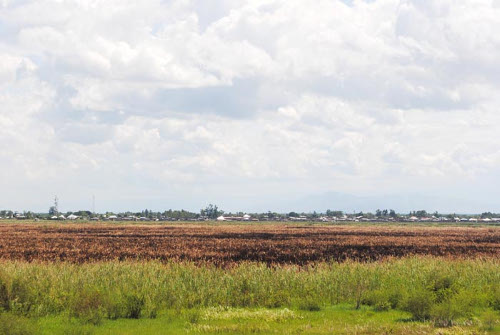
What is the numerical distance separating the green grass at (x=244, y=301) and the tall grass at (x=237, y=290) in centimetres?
4

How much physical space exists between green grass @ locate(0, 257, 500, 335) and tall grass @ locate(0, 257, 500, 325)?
4 cm

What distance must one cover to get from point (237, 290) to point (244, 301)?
148 centimetres

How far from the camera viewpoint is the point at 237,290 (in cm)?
2553

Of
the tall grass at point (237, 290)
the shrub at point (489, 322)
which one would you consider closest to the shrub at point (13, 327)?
the tall grass at point (237, 290)

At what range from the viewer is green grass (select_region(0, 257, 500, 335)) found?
18.9 meters

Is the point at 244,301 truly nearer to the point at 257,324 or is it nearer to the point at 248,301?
the point at 248,301

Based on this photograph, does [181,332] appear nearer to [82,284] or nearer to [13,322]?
[13,322]

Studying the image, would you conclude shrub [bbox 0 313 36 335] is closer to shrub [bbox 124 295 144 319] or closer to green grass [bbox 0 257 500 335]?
green grass [bbox 0 257 500 335]

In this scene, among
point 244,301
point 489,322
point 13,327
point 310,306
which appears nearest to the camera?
point 13,327

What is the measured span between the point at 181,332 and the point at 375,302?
371 inches

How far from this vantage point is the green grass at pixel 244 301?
61.9 feet

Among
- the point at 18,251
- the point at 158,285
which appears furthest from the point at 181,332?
the point at 18,251

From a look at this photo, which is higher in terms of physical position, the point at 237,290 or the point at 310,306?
the point at 237,290

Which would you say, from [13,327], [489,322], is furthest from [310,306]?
[13,327]
